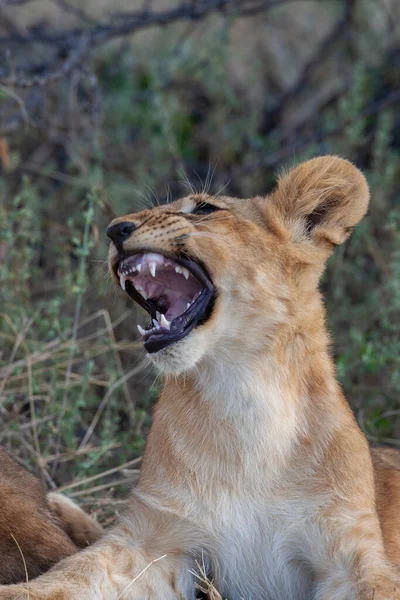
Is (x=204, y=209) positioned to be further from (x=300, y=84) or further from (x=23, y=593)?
(x=300, y=84)

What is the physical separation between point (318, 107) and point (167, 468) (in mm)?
4943

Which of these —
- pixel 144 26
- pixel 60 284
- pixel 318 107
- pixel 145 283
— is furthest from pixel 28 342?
pixel 318 107

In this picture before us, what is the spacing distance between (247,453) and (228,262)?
1.89 ft

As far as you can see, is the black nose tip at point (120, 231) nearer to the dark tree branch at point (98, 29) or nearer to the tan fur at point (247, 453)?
the tan fur at point (247, 453)

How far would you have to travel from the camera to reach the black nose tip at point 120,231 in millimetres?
2969

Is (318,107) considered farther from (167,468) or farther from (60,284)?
(167,468)

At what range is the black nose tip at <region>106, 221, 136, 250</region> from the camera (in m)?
2.97

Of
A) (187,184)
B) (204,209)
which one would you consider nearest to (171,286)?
(204,209)

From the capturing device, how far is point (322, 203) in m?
3.28

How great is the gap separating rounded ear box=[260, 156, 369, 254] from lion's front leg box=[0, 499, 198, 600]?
0.97m

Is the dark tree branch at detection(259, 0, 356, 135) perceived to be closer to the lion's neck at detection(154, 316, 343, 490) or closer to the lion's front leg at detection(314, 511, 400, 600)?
the lion's neck at detection(154, 316, 343, 490)

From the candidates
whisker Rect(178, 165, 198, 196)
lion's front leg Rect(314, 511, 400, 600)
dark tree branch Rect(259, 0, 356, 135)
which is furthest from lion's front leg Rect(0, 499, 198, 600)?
dark tree branch Rect(259, 0, 356, 135)

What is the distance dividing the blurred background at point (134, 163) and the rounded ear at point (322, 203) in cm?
56

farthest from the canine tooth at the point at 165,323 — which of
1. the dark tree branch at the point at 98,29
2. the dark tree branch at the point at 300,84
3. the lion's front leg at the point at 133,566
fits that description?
the dark tree branch at the point at 300,84
